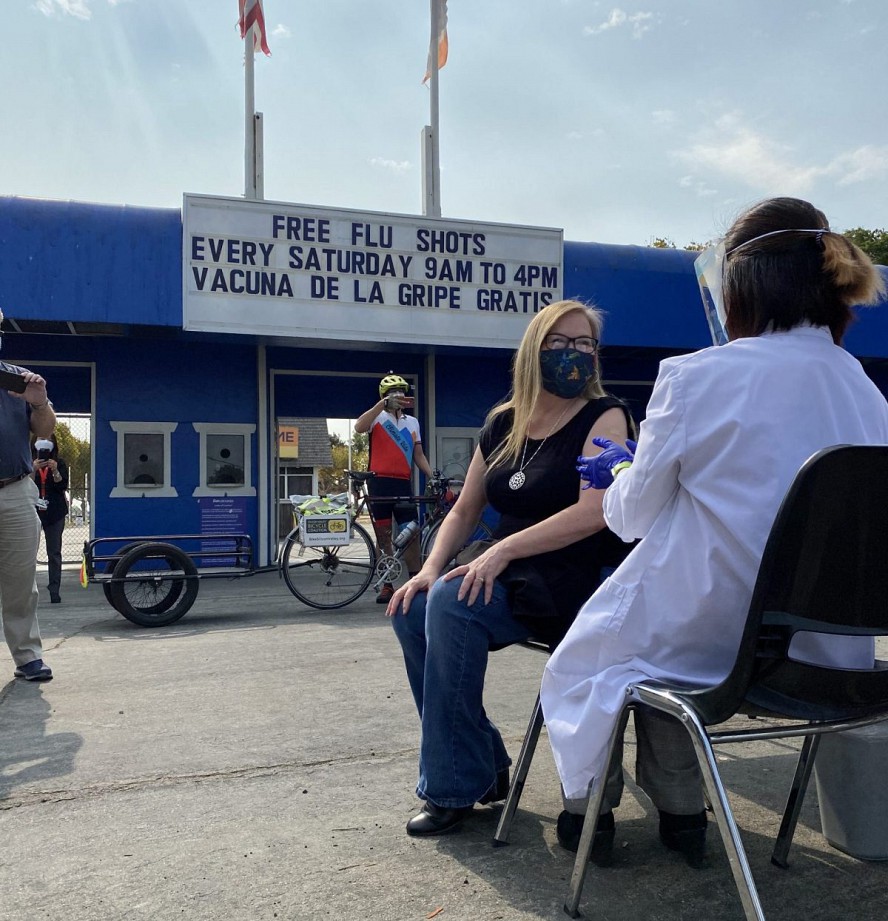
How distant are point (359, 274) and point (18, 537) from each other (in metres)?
6.24

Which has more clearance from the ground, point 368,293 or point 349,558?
point 368,293

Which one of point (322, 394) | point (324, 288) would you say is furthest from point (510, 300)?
point (322, 394)

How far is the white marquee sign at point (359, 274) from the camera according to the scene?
9.63m

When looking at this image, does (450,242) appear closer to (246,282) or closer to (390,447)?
(246,282)

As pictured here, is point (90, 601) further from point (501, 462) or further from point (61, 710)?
point (501, 462)

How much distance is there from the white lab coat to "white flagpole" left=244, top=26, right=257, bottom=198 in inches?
391

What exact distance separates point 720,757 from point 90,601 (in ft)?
21.9

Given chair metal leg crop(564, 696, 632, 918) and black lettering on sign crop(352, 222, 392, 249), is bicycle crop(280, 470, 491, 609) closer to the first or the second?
black lettering on sign crop(352, 222, 392, 249)

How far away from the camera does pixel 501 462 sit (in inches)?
113

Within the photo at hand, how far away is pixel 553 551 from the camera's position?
2.48 meters

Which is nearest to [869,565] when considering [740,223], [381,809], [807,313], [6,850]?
[807,313]

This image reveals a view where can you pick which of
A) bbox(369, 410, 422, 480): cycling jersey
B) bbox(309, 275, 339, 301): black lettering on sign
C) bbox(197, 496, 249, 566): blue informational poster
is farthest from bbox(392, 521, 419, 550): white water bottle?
bbox(197, 496, 249, 566): blue informational poster

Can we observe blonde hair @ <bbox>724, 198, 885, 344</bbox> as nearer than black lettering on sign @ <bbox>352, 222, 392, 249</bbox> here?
Yes

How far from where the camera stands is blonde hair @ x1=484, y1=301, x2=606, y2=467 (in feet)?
9.31
